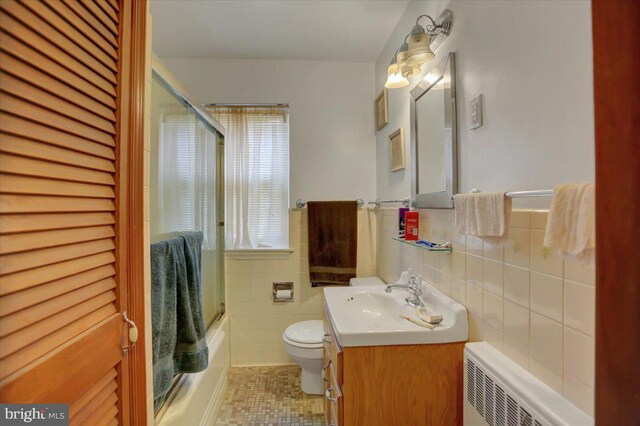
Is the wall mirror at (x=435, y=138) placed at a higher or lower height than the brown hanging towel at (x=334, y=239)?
higher

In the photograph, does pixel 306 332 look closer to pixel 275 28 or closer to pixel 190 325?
pixel 190 325

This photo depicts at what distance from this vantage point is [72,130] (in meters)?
0.60

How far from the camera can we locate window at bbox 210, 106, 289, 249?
2344 mm

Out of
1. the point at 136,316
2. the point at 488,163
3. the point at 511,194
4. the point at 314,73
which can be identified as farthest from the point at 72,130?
the point at 314,73

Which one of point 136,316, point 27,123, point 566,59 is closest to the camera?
point 27,123

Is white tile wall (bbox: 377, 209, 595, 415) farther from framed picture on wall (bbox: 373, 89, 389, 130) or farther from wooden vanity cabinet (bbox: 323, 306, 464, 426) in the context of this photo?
framed picture on wall (bbox: 373, 89, 389, 130)

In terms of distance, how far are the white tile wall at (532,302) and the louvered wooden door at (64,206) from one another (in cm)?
112

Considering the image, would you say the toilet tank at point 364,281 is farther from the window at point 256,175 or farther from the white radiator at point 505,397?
the white radiator at point 505,397

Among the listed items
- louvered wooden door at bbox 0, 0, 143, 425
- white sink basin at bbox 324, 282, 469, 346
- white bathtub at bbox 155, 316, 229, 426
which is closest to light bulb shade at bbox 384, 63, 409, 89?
white sink basin at bbox 324, 282, 469, 346

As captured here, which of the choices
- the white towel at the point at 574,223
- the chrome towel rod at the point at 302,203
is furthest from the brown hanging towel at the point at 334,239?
the white towel at the point at 574,223

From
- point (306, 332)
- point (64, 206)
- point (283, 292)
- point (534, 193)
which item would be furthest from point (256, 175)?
point (534, 193)

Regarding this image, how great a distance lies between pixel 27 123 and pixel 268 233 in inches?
75.2

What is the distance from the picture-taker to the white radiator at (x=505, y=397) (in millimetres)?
676

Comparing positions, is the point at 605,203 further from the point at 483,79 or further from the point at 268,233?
the point at 268,233
